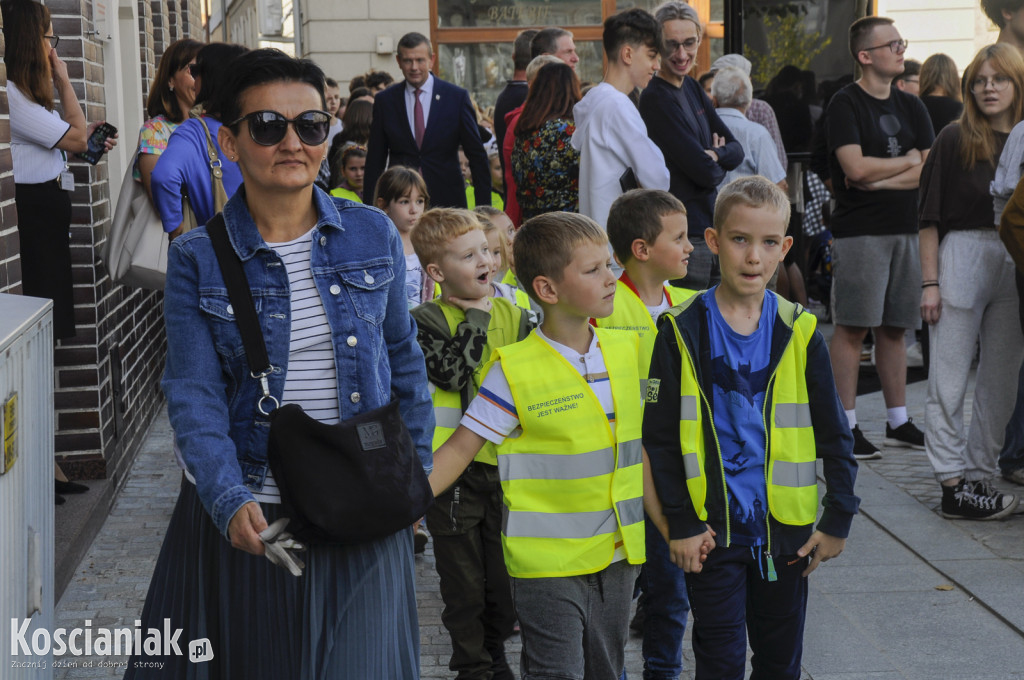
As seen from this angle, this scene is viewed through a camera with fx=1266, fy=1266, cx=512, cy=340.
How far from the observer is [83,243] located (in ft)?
20.6

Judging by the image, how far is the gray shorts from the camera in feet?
24.3

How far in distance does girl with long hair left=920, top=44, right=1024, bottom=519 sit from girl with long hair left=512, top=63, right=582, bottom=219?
1912 millimetres

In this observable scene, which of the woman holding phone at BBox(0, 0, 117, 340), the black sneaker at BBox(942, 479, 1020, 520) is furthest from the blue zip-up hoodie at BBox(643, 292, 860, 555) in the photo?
the woman holding phone at BBox(0, 0, 117, 340)

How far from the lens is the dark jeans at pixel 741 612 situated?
134 inches

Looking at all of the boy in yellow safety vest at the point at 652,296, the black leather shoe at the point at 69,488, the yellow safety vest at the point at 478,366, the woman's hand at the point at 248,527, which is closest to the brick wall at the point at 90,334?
the black leather shoe at the point at 69,488

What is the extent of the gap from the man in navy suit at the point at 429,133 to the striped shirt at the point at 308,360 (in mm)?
6301

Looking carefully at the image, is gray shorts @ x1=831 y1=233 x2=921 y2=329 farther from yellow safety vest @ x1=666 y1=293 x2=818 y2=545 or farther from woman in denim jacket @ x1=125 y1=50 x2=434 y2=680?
woman in denim jacket @ x1=125 y1=50 x2=434 y2=680

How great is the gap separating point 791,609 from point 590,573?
1.85 ft

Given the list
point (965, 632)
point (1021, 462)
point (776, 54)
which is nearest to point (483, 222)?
point (965, 632)

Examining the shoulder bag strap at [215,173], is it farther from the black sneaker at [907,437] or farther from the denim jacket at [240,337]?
Result: the black sneaker at [907,437]

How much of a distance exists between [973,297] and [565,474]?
3525mm

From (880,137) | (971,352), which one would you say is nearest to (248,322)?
(971,352)

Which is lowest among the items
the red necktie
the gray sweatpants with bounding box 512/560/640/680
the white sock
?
the white sock

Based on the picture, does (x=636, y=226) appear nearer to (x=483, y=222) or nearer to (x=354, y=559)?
(x=483, y=222)
